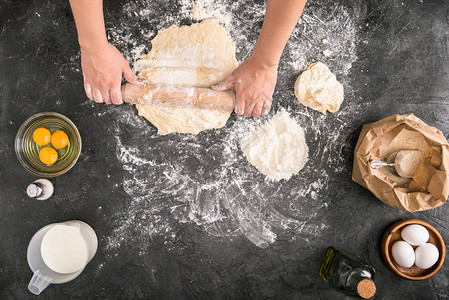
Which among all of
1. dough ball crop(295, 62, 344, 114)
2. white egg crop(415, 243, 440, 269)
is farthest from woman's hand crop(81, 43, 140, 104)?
white egg crop(415, 243, 440, 269)

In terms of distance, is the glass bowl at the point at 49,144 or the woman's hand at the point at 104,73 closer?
the woman's hand at the point at 104,73

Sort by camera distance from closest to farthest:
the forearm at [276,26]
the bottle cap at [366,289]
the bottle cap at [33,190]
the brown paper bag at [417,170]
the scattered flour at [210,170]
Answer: the forearm at [276,26] < the bottle cap at [366,289] < the brown paper bag at [417,170] < the bottle cap at [33,190] < the scattered flour at [210,170]

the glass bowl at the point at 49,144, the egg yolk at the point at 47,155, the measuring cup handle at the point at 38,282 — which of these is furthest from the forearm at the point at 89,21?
the measuring cup handle at the point at 38,282

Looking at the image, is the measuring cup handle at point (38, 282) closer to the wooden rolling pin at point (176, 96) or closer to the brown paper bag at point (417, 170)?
the wooden rolling pin at point (176, 96)

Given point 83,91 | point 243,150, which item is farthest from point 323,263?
point 83,91

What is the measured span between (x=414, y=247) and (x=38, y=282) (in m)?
1.93

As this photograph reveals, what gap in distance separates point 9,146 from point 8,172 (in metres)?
0.14


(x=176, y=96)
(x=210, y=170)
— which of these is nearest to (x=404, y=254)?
(x=210, y=170)

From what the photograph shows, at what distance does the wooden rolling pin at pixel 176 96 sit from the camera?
1.50 meters

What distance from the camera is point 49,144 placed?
5.26 feet

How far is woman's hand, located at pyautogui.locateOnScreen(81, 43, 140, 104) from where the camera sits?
1414 mm

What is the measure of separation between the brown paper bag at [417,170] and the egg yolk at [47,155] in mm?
1601

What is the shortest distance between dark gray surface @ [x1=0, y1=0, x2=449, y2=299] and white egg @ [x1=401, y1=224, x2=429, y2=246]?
0.13 metres

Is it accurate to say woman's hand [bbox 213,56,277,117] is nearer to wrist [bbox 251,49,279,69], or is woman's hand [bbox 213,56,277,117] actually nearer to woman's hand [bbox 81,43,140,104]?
wrist [bbox 251,49,279,69]
